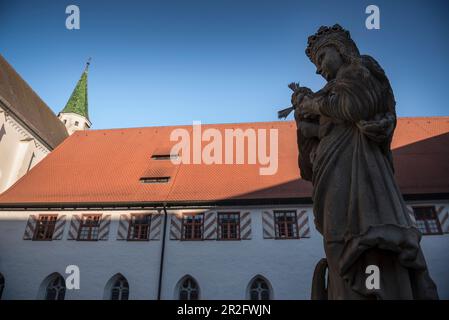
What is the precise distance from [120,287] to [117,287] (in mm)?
156

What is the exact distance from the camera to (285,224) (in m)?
14.9

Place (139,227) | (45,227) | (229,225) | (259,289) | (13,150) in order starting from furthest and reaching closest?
(13,150) → (45,227) → (139,227) → (229,225) → (259,289)

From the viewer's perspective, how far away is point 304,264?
13812 mm

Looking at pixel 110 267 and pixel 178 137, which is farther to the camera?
pixel 178 137

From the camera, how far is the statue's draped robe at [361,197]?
6.44 ft

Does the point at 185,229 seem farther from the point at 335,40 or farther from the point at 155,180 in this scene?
the point at 335,40

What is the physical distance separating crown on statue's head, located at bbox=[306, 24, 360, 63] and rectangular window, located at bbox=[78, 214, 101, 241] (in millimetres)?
15498

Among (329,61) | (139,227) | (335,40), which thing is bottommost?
(329,61)

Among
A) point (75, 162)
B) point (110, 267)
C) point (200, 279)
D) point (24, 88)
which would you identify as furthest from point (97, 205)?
point (24, 88)

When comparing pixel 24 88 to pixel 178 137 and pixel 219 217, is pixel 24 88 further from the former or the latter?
pixel 219 217

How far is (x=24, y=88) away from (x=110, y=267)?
2266 centimetres

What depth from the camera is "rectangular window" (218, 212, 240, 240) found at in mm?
14984

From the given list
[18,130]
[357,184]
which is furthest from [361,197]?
[18,130]
